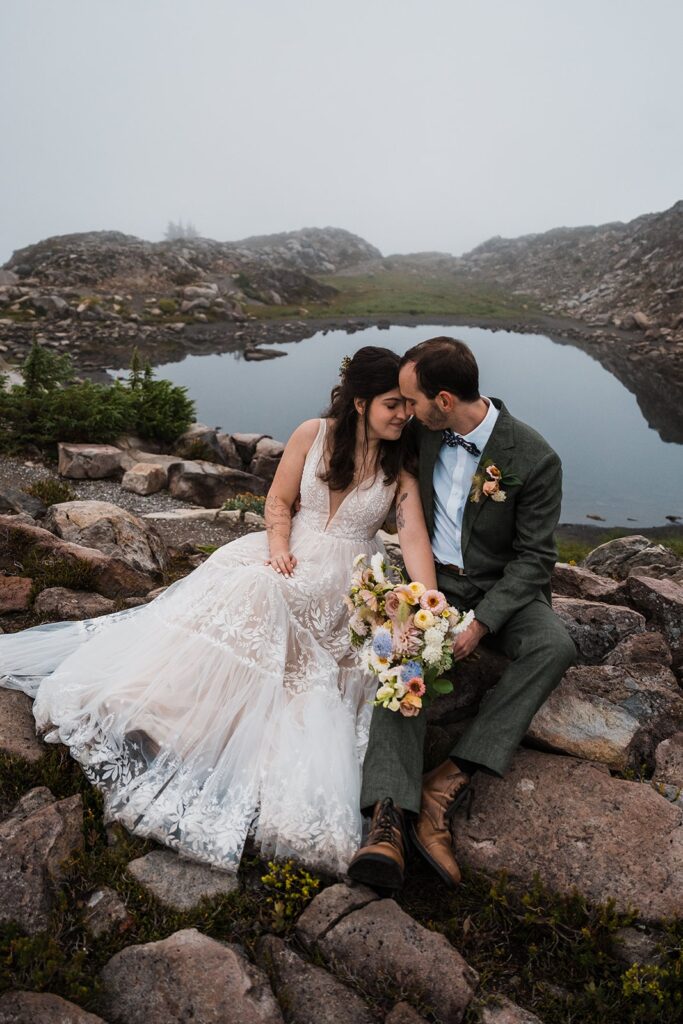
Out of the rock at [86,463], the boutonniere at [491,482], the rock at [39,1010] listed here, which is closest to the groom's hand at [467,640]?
the boutonniere at [491,482]

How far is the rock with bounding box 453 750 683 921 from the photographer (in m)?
3.85

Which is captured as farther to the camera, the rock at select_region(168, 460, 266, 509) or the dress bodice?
the rock at select_region(168, 460, 266, 509)

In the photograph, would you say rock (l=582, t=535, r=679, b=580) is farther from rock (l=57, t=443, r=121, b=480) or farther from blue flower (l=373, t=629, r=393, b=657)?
rock (l=57, t=443, r=121, b=480)

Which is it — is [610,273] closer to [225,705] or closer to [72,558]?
[72,558]

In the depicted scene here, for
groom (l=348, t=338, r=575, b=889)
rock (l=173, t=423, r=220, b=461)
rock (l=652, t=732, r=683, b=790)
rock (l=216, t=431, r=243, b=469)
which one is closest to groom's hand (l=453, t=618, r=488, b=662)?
groom (l=348, t=338, r=575, b=889)

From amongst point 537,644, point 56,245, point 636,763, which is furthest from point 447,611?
point 56,245

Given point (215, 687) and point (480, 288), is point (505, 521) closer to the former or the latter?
point (215, 687)

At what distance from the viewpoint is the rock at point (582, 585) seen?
284 inches

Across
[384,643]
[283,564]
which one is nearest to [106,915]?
[384,643]

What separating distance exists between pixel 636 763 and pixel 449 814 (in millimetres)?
1503

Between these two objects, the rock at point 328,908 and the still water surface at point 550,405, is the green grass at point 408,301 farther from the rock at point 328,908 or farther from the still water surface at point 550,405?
the rock at point 328,908

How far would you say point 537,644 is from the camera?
174 inches

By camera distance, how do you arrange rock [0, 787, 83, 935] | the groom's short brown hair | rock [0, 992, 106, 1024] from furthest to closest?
the groom's short brown hair, rock [0, 787, 83, 935], rock [0, 992, 106, 1024]

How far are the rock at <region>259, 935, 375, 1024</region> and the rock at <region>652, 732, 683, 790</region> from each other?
2.52 m
